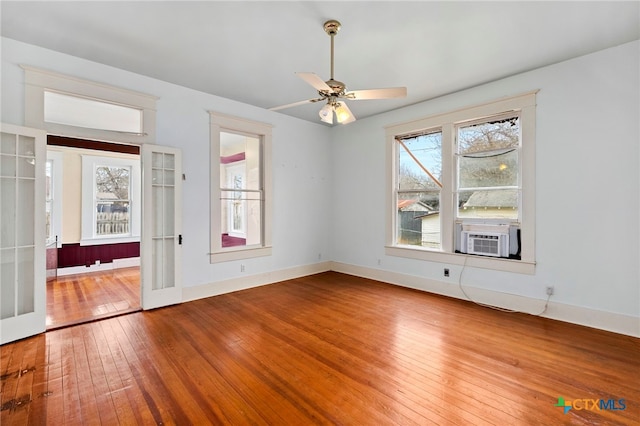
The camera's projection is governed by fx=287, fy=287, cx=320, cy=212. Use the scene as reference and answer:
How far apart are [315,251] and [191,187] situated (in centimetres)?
280

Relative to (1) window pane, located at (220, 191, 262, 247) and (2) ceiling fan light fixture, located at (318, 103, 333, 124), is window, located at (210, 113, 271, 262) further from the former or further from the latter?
(2) ceiling fan light fixture, located at (318, 103, 333, 124)

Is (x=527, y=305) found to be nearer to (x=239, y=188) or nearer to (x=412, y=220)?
(x=412, y=220)

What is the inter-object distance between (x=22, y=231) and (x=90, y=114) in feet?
5.15

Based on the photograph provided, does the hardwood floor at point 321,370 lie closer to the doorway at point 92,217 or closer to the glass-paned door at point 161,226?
the glass-paned door at point 161,226

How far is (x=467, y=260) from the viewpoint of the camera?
4.23 metres

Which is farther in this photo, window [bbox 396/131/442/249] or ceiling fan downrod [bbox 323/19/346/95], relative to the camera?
window [bbox 396/131/442/249]

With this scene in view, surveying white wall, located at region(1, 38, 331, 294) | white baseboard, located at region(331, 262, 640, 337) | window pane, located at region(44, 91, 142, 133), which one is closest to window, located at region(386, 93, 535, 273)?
white baseboard, located at region(331, 262, 640, 337)

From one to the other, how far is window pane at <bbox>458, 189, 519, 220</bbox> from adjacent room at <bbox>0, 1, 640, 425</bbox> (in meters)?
0.03

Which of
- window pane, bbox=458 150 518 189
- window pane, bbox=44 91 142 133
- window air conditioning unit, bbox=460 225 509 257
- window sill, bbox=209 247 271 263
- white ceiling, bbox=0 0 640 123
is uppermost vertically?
white ceiling, bbox=0 0 640 123

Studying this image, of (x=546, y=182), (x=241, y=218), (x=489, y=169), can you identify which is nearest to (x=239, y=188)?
(x=241, y=218)

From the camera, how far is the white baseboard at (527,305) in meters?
3.07

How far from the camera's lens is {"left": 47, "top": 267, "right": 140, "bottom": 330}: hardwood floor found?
3.59 metres

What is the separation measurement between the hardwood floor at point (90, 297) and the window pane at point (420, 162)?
459 centimetres

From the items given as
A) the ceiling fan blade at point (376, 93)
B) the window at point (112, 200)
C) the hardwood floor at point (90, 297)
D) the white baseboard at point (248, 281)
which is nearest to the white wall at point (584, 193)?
the ceiling fan blade at point (376, 93)
